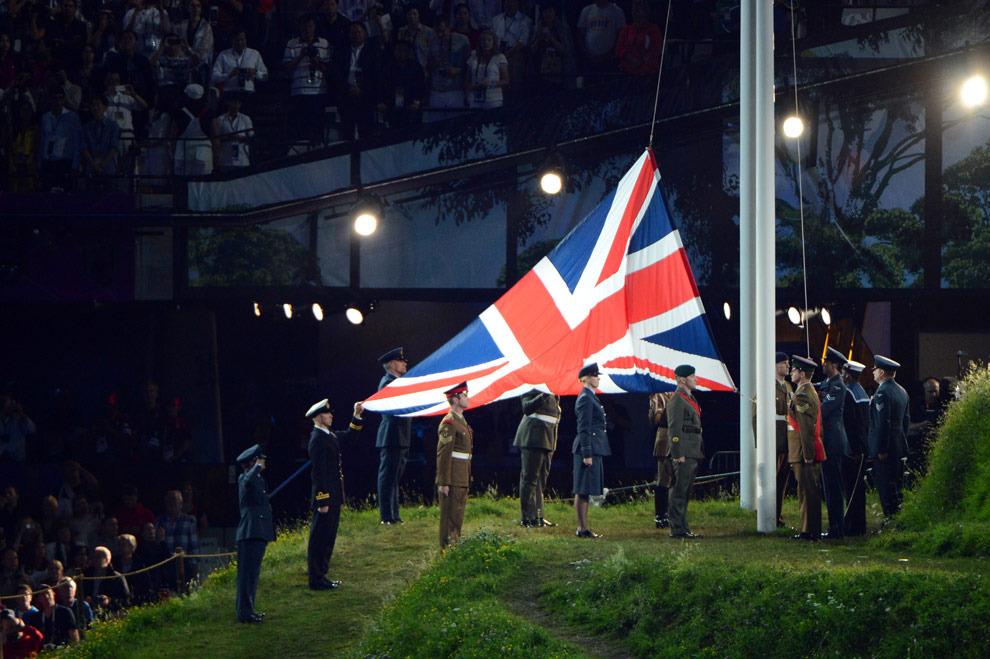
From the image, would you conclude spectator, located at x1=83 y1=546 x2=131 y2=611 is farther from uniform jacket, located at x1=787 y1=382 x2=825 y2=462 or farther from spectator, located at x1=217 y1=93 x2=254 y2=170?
uniform jacket, located at x1=787 y1=382 x2=825 y2=462

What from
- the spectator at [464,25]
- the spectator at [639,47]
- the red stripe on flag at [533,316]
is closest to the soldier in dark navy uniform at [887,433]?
the red stripe on flag at [533,316]

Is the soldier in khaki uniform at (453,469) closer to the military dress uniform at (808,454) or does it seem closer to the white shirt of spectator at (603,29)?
the military dress uniform at (808,454)

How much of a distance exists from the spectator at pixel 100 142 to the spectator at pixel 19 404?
12.0 inches

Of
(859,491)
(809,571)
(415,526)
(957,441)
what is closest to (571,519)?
(415,526)

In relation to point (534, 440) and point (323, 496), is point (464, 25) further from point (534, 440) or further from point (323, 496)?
point (323, 496)

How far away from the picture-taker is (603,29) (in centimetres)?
1889

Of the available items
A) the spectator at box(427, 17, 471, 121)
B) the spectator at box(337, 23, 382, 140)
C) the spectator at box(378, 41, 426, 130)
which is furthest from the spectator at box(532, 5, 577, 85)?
the spectator at box(337, 23, 382, 140)

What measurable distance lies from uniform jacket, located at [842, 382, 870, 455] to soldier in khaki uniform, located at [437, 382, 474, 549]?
12.5ft

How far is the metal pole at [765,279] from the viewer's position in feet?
39.8

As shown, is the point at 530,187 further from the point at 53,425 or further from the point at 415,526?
the point at 53,425

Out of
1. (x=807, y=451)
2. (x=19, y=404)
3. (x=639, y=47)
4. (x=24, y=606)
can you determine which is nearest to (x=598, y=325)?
(x=807, y=451)

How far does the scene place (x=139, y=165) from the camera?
17906 millimetres

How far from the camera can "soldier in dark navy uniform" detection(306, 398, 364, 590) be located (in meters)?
11.7

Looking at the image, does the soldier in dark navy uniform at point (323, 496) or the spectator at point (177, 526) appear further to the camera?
the spectator at point (177, 526)
